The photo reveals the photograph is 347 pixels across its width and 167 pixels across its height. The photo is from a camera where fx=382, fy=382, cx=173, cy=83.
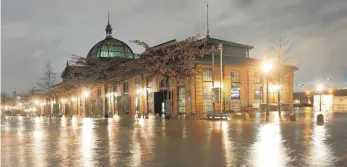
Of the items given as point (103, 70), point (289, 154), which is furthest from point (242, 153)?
point (103, 70)

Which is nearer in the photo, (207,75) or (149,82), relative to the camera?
(207,75)

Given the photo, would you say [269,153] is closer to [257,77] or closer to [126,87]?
[257,77]

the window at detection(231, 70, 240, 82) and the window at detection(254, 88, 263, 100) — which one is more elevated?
the window at detection(231, 70, 240, 82)

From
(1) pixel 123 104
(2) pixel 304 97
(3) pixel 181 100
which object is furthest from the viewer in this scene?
(2) pixel 304 97

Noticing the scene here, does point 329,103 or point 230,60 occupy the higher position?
point 230,60

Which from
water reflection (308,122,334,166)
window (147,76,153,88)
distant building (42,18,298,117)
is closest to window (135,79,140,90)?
distant building (42,18,298,117)

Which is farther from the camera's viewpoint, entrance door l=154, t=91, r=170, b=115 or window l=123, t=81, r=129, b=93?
window l=123, t=81, r=129, b=93

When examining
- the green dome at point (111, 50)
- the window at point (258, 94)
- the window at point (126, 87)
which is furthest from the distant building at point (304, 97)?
the window at point (126, 87)

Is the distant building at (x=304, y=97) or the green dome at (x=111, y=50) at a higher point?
the green dome at (x=111, y=50)

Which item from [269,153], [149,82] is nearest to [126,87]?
[149,82]

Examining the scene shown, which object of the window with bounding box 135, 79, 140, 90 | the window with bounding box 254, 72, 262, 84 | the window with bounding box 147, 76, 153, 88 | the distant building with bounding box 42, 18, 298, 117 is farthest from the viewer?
the window with bounding box 135, 79, 140, 90

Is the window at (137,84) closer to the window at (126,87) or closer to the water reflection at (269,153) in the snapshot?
the window at (126,87)

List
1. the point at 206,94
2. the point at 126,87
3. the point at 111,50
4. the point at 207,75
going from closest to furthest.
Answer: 1. the point at 206,94
2. the point at 207,75
3. the point at 126,87
4. the point at 111,50

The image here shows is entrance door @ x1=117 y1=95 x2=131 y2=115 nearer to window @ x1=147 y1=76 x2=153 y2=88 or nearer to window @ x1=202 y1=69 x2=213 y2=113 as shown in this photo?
window @ x1=147 y1=76 x2=153 y2=88
